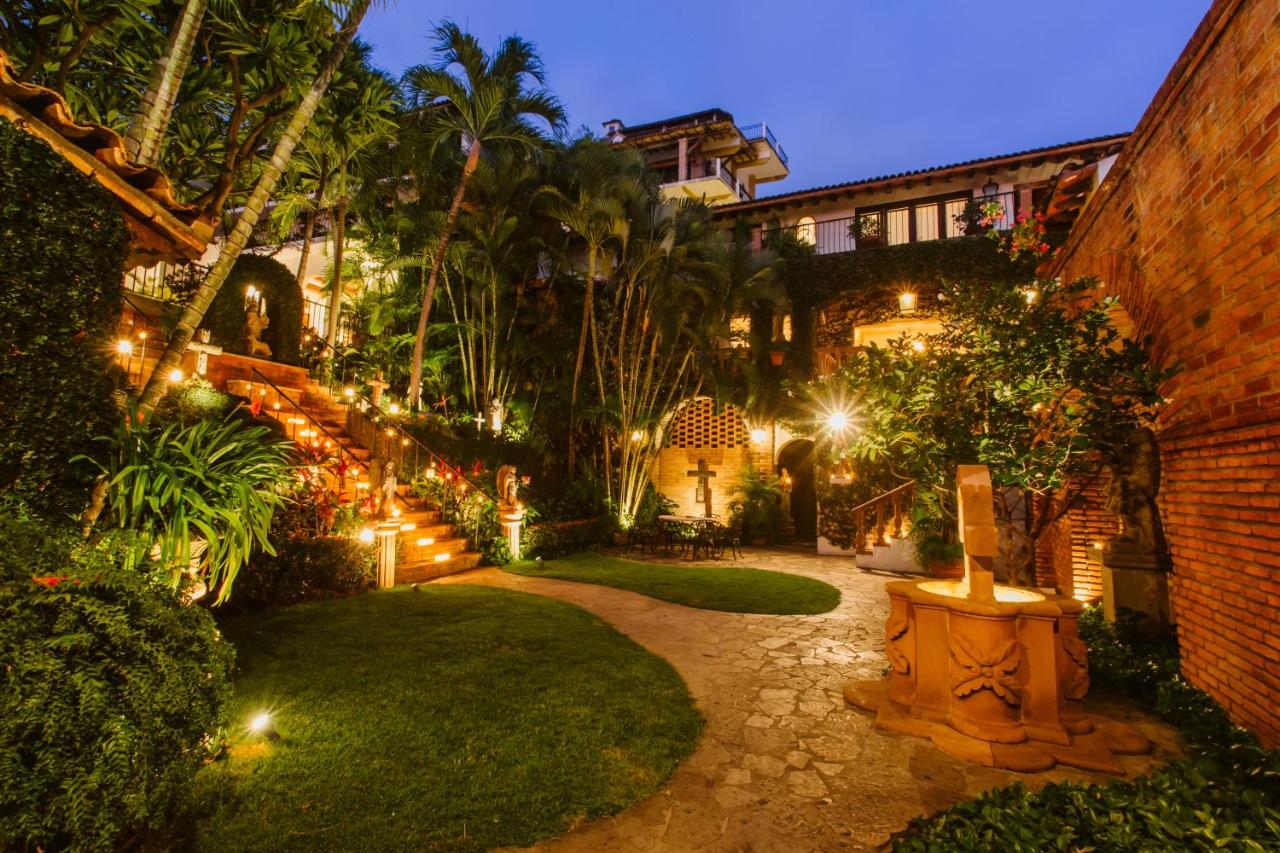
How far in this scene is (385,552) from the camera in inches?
300

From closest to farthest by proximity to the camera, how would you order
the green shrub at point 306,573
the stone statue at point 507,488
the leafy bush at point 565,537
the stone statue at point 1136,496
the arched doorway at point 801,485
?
the stone statue at point 1136,496 < the green shrub at point 306,573 < the stone statue at point 507,488 < the leafy bush at point 565,537 < the arched doorway at point 801,485

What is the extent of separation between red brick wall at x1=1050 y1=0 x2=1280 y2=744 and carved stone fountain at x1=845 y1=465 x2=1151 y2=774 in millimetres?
809

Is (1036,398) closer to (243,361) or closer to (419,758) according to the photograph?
(419,758)

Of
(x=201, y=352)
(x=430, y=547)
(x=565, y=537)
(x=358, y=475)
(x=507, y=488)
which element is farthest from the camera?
(x=565, y=537)

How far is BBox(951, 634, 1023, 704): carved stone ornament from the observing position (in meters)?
3.67

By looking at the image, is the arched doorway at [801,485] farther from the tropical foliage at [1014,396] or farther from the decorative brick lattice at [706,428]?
the tropical foliage at [1014,396]

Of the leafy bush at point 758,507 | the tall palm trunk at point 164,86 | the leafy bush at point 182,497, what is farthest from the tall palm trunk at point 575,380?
the leafy bush at point 182,497

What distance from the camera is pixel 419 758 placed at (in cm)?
325

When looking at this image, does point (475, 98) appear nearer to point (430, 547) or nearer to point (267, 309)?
point (267, 309)

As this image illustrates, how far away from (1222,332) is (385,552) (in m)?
8.48

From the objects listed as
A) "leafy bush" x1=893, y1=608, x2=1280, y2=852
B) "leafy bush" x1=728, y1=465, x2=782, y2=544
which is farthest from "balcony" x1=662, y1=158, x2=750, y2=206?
"leafy bush" x1=893, y1=608, x2=1280, y2=852

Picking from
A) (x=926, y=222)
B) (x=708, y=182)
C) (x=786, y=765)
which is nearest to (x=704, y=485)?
(x=926, y=222)

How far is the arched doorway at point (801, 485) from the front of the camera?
1652cm

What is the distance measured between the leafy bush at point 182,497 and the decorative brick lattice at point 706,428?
1264cm
